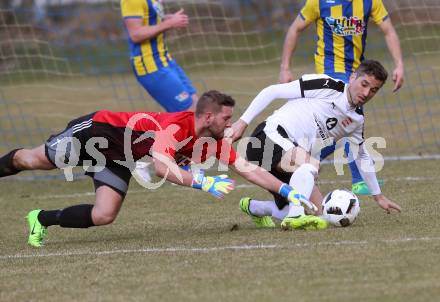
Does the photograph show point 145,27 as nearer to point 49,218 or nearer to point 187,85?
point 187,85

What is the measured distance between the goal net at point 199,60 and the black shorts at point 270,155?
461cm

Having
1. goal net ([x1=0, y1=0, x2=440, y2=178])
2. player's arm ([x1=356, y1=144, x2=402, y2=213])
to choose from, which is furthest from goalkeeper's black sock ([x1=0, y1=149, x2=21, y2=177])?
goal net ([x1=0, y1=0, x2=440, y2=178])

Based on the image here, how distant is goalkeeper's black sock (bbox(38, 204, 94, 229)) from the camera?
22.0 ft

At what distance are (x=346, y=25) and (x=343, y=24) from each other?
0.09 ft

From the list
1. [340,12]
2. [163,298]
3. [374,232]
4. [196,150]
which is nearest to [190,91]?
[340,12]

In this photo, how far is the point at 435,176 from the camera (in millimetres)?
9344

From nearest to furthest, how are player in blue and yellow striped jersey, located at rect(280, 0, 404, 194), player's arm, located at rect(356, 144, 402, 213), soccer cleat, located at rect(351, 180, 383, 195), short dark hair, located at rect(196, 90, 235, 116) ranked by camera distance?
short dark hair, located at rect(196, 90, 235, 116), player's arm, located at rect(356, 144, 402, 213), soccer cleat, located at rect(351, 180, 383, 195), player in blue and yellow striped jersey, located at rect(280, 0, 404, 194)

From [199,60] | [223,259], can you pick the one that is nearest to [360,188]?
[223,259]

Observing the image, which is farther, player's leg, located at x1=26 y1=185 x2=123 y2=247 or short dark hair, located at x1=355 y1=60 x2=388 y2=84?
short dark hair, located at x1=355 y1=60 x2=388 y2=84

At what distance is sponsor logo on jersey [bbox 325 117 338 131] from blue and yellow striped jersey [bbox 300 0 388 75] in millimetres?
1749

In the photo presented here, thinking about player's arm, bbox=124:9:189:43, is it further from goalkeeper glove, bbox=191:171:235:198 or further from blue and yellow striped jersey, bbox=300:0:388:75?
goalkeeper glove, bbox=191:171:235:198

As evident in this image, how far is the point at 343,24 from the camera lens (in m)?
8.84

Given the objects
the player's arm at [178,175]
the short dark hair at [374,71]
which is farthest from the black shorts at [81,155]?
the short dark hair at [374,71]

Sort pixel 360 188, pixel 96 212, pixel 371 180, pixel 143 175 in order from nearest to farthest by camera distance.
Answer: pixel 96 212 → pixel 371 180 → pixel 360 188 → pixel 143 175
